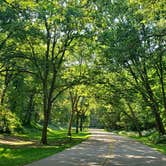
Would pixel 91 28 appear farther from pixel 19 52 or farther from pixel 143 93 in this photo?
pixel 143 93

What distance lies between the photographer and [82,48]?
33594 mm

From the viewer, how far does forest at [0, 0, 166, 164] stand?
17263 mm

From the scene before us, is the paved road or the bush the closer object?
the paved road

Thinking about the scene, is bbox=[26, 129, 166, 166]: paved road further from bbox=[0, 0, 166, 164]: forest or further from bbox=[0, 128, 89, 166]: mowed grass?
bbox=[0, 0, 166, 164]: forest

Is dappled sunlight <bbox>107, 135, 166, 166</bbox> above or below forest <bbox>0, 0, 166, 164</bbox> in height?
below

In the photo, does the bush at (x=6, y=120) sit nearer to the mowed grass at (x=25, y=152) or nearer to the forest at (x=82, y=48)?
the forest at (x=82, y=48)

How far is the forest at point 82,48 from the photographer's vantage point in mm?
17263

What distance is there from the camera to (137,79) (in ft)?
127

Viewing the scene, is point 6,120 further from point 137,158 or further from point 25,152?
point 137,158

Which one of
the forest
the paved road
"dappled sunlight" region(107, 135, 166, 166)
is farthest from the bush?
"dappled sunlight" region(107, 135, 166, 166)

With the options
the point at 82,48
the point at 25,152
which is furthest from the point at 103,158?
the point at 82,48

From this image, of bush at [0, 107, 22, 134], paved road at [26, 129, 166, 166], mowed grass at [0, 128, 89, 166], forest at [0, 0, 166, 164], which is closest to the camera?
paved road at [26, 129, 166, 166]

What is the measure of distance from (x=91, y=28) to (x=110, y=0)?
112 inches

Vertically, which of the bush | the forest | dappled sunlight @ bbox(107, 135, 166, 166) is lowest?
dappled sunlight @ bbox(107, 135, 166, 166)
